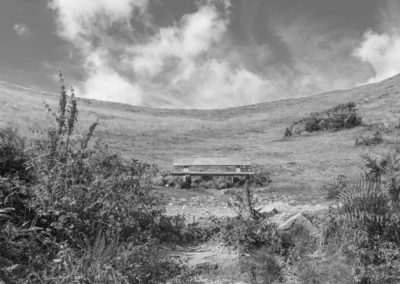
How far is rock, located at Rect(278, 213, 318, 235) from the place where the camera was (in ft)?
20.8

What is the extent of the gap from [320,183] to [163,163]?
7.27 m

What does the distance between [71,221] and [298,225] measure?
131 inches

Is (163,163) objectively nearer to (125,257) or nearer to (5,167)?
(5,167)

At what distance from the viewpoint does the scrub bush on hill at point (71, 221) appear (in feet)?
14.3

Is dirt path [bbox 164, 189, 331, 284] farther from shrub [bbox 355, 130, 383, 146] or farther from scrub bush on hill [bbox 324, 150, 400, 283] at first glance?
shrub [bbox 355, 130, 383, 146]

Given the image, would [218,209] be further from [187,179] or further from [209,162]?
[209,162]

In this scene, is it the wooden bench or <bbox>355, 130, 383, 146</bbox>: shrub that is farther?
<bbox>355, 130, 383, 146</bbox>: shrub

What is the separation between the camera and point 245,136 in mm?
29844

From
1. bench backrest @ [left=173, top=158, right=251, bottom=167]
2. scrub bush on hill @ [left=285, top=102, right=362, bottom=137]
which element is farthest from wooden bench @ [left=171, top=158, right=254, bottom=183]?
scrub bush on hill @ [left=285, top=102, right=362, bottom=137]

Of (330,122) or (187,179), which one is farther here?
(330,122)

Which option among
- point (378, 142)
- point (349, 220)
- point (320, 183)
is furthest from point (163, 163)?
point (349, 220)

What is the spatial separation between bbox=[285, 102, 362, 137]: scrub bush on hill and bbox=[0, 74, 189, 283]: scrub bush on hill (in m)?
20.6

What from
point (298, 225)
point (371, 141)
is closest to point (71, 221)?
point (298, 225)

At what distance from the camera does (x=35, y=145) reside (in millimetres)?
6859
